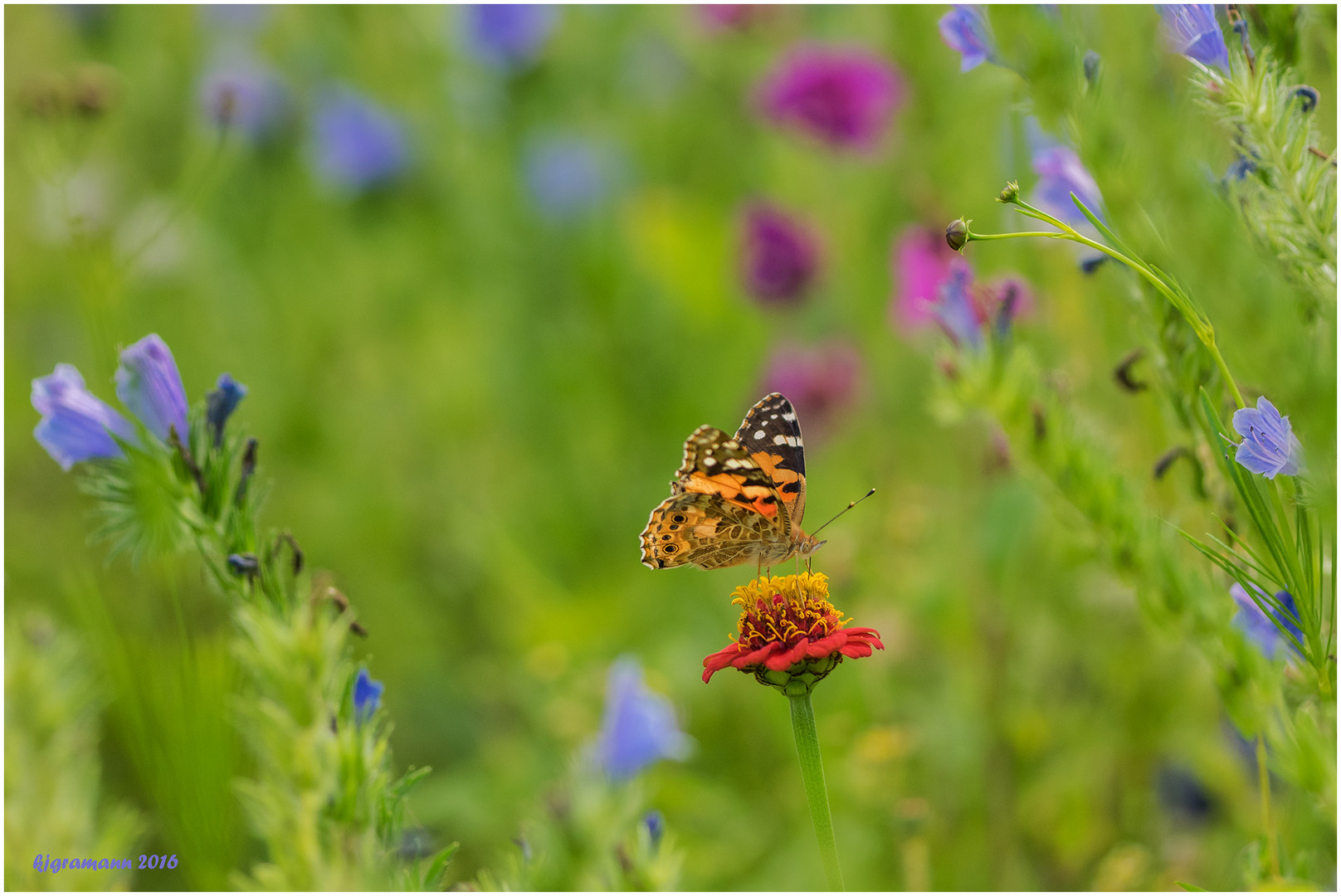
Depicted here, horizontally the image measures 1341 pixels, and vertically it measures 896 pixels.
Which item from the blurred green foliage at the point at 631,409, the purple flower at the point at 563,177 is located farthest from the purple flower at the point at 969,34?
the purple flower at the point at 563,177

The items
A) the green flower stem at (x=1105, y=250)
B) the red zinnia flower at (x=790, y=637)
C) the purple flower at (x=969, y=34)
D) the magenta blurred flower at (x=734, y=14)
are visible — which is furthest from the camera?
the magenta blurred flower at (x=734, y=14)

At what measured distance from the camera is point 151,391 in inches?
20.9

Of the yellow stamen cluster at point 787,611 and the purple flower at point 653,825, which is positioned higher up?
the yellow stamen cluster at point 787,611

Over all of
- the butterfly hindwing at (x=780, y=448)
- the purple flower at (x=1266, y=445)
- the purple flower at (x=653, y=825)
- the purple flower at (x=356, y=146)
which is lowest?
the purple flower at (x=653, y=825)

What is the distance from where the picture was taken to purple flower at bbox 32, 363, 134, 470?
56 centimetres

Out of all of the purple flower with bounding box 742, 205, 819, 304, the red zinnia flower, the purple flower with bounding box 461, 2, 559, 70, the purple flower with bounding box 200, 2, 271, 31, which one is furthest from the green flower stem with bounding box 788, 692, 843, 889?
the purple flower with bounding box 200, 2, 271, 31

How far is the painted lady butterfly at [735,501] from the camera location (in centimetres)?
71

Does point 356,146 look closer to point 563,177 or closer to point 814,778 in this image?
point 563,177

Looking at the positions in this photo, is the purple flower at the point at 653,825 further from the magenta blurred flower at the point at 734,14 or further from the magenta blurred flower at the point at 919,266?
the magenta blurred flower at the point at 734,14

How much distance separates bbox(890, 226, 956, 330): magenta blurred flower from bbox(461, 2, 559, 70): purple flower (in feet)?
3.51

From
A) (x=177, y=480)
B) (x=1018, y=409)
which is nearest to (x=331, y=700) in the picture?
(x=177, y=480)

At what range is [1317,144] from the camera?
0.54m

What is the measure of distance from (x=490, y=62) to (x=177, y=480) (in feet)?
5.78

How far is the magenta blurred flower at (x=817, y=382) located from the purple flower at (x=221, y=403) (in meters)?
1.15
